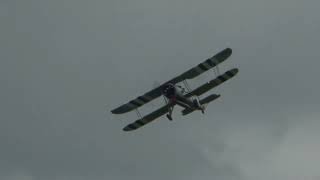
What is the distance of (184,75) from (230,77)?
4.69 meters

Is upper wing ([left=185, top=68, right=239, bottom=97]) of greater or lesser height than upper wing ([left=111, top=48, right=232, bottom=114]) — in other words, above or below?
below

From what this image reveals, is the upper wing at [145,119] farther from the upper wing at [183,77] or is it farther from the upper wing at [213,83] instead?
the upper wing at [213,83]

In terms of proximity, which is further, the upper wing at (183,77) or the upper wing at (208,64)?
the upper wing at (183,77)

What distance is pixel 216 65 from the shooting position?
172 metres

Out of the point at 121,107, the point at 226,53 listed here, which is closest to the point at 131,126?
the point at 121,107

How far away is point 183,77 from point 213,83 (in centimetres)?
296

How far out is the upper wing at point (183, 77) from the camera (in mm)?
171250

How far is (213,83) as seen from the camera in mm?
172500

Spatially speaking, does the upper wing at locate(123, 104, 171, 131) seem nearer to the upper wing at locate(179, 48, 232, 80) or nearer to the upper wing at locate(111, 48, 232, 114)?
the upper wing at locate(111, 48, 232, 114)

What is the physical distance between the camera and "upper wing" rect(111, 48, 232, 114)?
171m

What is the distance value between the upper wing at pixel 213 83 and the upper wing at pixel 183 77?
1.32 metres

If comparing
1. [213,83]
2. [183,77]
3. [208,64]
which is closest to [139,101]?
[183,77]

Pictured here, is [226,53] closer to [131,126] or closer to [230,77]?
[230,77]

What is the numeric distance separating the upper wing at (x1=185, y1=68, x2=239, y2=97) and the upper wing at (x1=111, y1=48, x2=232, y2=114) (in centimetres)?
132
